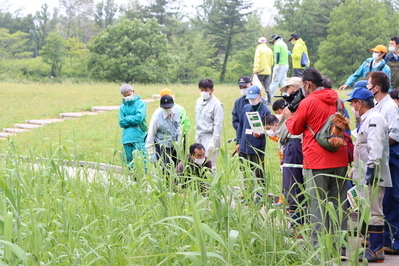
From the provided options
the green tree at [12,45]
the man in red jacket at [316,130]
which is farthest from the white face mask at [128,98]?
the green tree at [12,45]

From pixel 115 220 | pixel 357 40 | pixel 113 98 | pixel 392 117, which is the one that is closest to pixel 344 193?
pixel 392 117

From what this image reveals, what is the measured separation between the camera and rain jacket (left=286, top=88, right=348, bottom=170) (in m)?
4.93

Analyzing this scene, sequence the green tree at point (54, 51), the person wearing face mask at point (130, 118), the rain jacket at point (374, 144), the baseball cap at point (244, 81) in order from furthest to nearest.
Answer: the green tree at point (54, 51), the person wearing face mask at point (130, 118), the baseball cap at point (244, 81), the rain jacket at point (374, 144)

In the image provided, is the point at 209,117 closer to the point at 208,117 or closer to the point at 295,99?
the point at 208,117

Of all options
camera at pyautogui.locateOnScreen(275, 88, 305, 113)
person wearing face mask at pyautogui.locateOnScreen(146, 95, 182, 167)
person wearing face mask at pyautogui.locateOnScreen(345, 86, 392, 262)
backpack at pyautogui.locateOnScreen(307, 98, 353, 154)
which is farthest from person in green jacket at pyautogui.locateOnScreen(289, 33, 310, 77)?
backpack at pyautogui.locateOnScreen(307, 98, 353, 154)

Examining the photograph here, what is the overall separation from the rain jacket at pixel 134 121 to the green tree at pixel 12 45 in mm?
55723

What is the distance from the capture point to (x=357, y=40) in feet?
154

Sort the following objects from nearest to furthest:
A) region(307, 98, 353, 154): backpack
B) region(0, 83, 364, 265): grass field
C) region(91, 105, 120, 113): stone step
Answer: region(0, 83, 364, 265): grass field < region(307, 98, 353, 154): backpack < region(91, 105, 120, 113): stone step

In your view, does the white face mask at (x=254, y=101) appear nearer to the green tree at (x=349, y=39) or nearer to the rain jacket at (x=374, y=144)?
the rain jacket at (x=374, y=144)

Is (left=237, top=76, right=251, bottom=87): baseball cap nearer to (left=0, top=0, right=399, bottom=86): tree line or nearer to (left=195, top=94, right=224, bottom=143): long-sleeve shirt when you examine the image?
(left=195, top=94, right=224, bottom=143): long-sleeve shirt

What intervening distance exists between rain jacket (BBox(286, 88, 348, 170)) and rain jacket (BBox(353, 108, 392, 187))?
191 millimetres

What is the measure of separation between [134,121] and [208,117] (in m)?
1.08

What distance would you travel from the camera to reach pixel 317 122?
4.96m

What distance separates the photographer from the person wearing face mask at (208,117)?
25.2 feet
